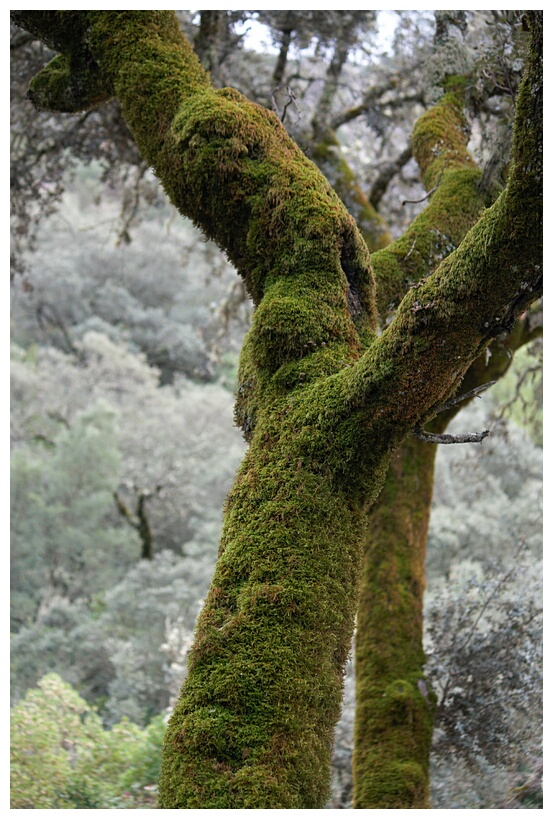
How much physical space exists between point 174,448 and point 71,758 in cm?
1089

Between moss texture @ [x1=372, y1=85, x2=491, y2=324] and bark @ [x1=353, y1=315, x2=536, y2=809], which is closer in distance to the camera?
moss texture @ [x1=372, y1=85, x2=491, y2=324]

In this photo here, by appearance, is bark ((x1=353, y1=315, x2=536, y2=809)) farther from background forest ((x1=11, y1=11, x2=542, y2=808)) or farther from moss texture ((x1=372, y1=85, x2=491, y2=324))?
moss texture ((x1=372, y1=85, x2=491, y2=324))

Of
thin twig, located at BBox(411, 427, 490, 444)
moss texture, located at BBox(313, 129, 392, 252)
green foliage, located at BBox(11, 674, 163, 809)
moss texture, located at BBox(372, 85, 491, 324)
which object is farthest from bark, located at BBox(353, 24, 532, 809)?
green foliage, located at BBox(11, 674, 163, 809)

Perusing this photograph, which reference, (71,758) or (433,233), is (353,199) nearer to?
(433,233)

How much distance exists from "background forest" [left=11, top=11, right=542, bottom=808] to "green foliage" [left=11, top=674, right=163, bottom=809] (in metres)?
0.03

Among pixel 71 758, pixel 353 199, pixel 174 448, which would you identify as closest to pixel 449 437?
pixel 353 199

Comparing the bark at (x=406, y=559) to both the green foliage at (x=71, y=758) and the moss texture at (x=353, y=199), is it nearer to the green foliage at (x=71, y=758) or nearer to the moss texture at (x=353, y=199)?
the moss texture at (x=353, y=199)

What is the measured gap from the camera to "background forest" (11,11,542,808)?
6664mm

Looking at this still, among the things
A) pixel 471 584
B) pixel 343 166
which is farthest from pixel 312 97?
pixel 471 584

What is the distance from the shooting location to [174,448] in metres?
18.5

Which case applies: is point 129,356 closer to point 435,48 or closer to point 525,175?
point 435,48

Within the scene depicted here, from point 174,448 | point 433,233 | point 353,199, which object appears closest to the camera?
point 433,233

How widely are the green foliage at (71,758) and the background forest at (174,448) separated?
0.03 m
